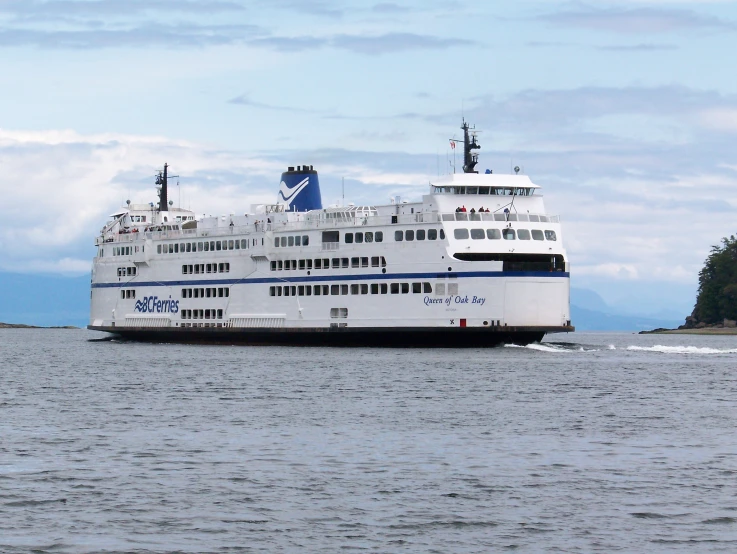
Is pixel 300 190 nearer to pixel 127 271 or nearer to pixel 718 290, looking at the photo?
pixel 127 271

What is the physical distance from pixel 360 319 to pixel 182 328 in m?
15.5

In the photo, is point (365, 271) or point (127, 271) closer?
point (365, 271)

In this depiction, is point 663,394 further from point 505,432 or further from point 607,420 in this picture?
point 505,432

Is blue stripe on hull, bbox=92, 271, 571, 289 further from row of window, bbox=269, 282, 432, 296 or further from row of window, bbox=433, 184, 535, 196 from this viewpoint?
row of window, bbox=433, 184, 535, 196

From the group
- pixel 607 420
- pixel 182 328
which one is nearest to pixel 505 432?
pixel 607 420

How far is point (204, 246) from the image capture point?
7219 centimetres

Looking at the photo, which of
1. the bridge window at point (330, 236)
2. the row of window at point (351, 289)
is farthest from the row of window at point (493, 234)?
the bridge window at point (330, 236)

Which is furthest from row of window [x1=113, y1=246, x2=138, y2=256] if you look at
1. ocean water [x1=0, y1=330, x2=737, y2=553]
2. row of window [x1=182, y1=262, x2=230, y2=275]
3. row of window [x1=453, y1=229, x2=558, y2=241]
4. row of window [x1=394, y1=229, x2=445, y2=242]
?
ocean water [x1=0, y1=330, x2=737, y2=553]

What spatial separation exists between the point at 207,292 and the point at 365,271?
14.0 m

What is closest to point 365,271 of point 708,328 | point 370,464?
point 370,464

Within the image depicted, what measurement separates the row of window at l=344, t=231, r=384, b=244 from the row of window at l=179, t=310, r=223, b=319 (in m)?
12.0

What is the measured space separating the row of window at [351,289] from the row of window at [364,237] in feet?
7.78

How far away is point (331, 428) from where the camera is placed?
1141 inches

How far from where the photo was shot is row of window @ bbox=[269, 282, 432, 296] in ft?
196
